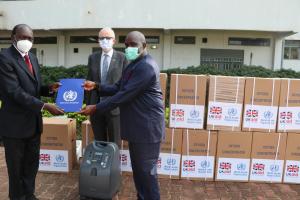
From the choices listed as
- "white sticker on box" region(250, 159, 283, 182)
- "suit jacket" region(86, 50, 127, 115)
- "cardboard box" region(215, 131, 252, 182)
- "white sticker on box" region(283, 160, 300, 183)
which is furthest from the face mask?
"white sticker on box" region(283, 160, 300, 183)

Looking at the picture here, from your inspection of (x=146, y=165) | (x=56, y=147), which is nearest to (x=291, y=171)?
(x=146, y=165)

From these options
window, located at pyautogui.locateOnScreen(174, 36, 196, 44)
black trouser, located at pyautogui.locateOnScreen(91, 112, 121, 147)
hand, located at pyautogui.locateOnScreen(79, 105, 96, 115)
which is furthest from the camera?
window, located at pyautogui.locateOnScreen(174, 36, 196, 44)

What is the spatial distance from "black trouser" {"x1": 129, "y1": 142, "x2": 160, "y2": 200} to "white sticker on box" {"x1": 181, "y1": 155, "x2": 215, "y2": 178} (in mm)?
1346

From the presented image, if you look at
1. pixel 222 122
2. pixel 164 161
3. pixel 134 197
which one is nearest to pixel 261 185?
pixel 222 122

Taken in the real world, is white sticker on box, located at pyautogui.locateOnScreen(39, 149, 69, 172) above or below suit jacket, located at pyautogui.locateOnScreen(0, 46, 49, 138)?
below

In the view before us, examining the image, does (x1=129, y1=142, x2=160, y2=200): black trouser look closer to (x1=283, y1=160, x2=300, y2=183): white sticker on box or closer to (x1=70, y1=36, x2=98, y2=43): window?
(x1=283, y1=160, x2=300, y2=183): white sticker on box

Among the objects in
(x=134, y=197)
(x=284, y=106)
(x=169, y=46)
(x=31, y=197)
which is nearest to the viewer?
(x=31, y=197)

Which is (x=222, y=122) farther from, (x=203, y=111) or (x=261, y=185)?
(x=261, y=185)

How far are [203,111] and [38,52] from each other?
12.0m

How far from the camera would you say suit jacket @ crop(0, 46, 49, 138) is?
10.7ft

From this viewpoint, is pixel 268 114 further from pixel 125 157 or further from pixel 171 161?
pixel 125 157

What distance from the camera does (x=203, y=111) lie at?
15.0 feet

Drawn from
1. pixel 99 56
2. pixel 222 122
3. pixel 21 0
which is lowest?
pixel 222 122

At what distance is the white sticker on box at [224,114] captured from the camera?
4527 millimetres
